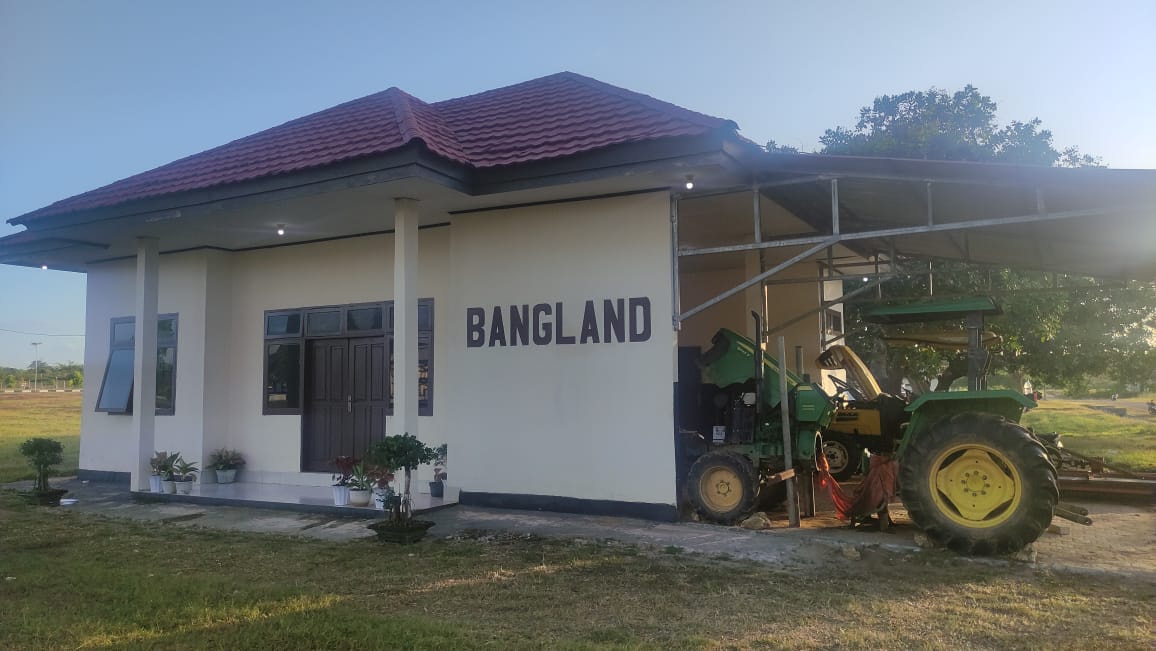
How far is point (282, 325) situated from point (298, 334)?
35 cm

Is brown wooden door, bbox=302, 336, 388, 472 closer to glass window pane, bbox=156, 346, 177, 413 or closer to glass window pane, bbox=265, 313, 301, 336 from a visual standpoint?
glass window pane, bbox=265, 313, 301, 336

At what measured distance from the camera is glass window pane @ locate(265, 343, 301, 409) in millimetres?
10719

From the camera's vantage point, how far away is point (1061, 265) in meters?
9.72

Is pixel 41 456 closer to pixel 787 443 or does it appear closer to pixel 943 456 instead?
pixel 787 443

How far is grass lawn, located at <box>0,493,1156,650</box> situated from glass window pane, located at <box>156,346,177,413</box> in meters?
4.57

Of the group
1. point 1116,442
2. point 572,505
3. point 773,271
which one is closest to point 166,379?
point 572,505

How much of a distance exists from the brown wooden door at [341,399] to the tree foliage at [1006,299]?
27.2 feet

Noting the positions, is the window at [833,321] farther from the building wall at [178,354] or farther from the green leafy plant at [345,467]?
the building wall at [178,354]

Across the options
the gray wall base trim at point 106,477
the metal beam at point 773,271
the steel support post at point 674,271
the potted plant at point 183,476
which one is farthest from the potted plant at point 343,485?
the gray wall base trim at point 106,477

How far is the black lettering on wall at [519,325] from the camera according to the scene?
8586 millimetres

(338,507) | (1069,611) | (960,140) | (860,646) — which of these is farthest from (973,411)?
(960,140)

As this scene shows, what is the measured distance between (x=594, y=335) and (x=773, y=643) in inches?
176

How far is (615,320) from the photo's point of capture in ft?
26.5

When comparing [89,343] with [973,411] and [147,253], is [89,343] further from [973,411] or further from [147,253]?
[973,411]
